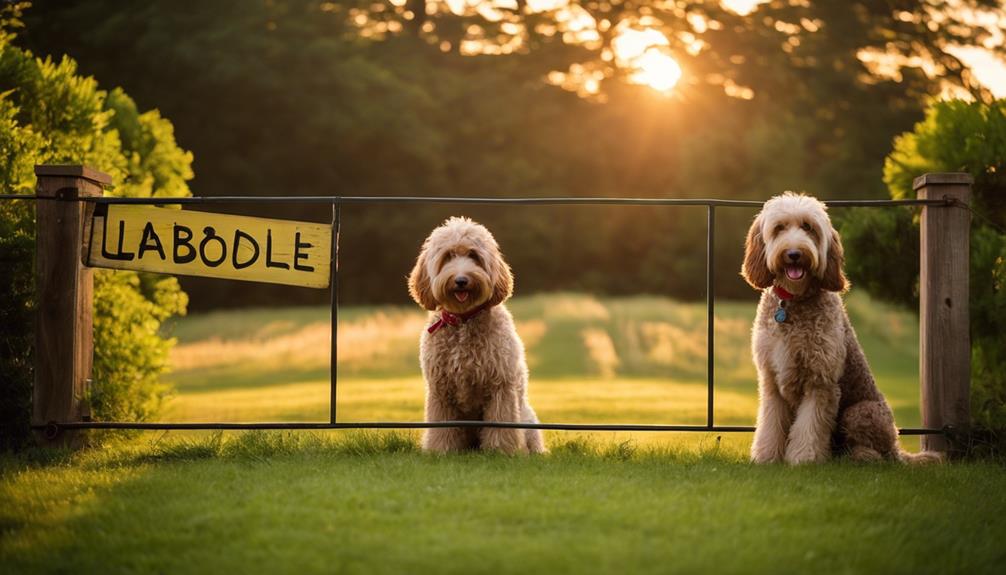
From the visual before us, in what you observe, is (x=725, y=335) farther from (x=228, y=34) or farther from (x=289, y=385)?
(x=228, y=34)

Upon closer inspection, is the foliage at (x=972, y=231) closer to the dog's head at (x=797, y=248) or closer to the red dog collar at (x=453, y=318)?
the dog's head at (x=797, y=248)

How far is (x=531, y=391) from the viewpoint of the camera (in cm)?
1388

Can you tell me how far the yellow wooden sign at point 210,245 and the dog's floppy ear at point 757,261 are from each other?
2.51 m

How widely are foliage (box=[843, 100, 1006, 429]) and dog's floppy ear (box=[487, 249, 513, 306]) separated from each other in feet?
10.7

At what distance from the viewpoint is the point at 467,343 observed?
553 centimetres

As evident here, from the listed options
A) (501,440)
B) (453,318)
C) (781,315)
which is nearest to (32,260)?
(453,318)

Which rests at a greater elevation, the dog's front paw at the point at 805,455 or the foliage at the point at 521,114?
the foliage at the point at 521,114

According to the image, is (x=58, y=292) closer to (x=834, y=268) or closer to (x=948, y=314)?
(x=834, y=268)

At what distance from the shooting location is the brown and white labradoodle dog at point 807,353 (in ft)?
17.0

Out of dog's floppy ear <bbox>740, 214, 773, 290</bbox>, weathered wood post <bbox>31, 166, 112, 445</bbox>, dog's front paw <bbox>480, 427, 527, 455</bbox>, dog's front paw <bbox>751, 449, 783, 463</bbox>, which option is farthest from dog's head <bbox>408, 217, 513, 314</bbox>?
weathered wood post <bbox>31, 166, 112, 445</bbox>

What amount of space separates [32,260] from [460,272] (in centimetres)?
306

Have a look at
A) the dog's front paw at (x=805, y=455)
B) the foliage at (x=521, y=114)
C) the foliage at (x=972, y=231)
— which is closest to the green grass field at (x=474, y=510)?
the dog's front paw at (x=805, y=455)

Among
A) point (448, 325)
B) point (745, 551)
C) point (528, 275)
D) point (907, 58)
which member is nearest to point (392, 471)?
point (448, 325)

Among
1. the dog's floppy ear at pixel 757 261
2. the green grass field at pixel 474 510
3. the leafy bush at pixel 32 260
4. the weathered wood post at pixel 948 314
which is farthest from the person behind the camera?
the leafy bush at pixel 32 260
